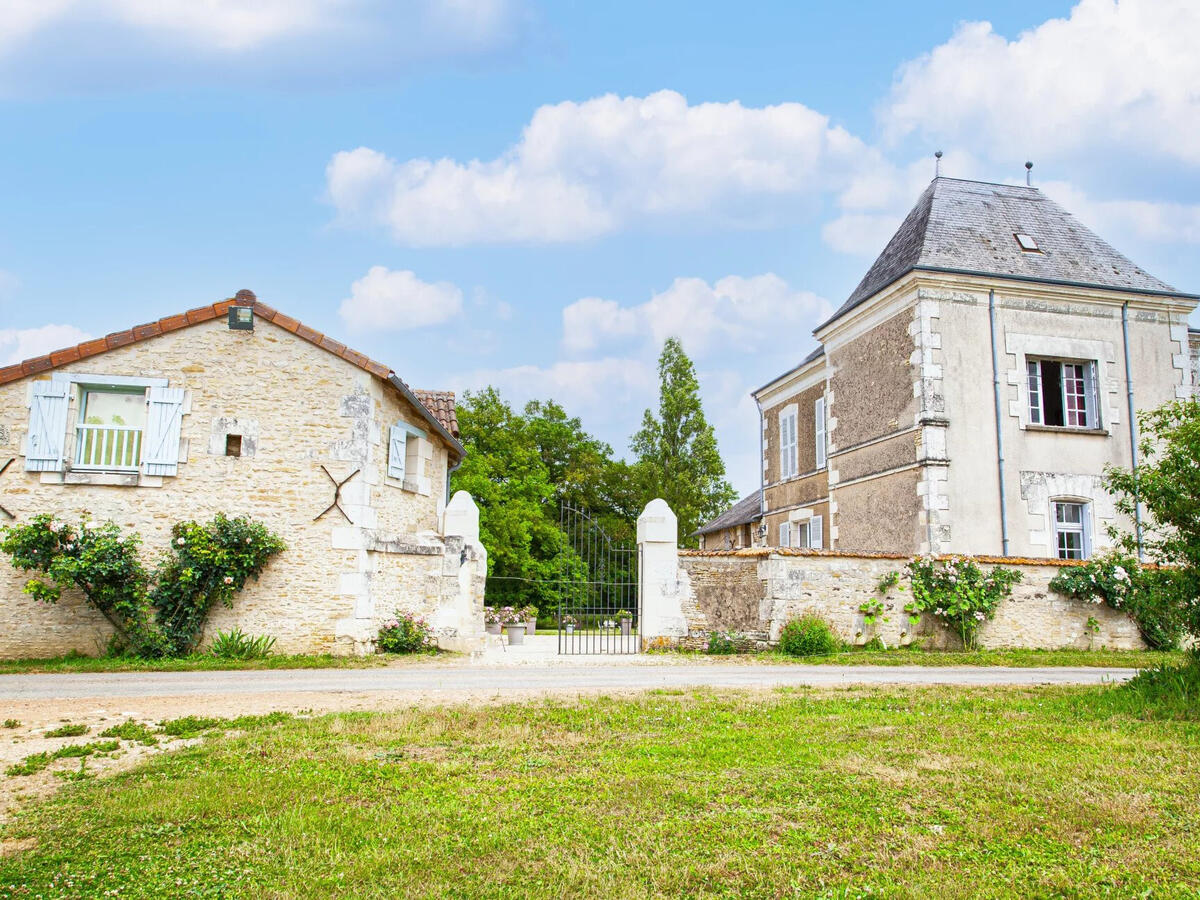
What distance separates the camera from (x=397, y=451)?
14.0 m

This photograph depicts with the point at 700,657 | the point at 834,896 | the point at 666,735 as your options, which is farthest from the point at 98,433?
the point at 834,896

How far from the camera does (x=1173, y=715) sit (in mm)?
6402

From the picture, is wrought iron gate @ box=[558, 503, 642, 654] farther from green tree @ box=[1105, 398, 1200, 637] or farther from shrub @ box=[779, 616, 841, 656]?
green tree @ box=[1105, 398, 1200, 637]

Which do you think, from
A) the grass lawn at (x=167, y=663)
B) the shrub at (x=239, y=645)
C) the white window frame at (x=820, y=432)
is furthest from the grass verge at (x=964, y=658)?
the white window frame at (x=820, y=432)

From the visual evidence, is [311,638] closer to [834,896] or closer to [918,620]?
[918,620]

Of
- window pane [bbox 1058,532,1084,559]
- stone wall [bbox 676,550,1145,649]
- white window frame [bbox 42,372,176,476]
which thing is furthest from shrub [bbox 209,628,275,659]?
window pane [bbox 1058,532,1084,559]

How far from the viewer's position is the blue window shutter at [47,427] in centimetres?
1216

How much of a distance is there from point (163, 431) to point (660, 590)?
7858 mm

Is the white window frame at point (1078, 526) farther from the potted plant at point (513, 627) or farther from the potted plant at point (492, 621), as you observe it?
the potted plant at point (492, 621)

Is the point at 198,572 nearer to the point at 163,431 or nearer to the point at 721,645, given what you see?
the point at 163,431

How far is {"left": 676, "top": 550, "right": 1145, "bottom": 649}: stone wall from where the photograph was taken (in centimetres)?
1312

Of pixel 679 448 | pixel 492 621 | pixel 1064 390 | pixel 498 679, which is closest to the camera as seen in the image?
pixel 498 679

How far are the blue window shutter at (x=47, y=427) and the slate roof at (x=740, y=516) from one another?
17.7m

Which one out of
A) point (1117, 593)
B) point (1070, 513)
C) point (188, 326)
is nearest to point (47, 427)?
point (188, 326)
